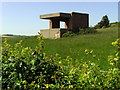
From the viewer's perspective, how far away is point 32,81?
4637 millimetres

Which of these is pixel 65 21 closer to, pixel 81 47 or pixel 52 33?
pixel 52 33

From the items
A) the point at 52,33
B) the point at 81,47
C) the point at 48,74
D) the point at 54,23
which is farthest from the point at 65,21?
the point at 48,74

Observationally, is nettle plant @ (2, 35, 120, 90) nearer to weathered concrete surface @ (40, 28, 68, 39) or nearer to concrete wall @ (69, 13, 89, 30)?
weathered concrete surface @ (40, 28, 68, 39)

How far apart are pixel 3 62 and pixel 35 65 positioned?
0.88 metres

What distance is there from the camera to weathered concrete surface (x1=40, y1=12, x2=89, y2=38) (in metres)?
25.5

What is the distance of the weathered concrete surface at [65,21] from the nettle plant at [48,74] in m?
19.9

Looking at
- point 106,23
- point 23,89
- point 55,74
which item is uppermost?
point 106,23

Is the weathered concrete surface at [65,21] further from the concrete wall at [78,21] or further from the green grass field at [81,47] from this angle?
the green grass field at [81,47]

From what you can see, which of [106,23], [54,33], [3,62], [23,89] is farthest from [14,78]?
[106,23]

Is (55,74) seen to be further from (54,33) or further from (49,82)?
(54,33)

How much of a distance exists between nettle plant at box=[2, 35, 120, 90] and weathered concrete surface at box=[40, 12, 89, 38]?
19905mm

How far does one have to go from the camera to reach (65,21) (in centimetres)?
2797

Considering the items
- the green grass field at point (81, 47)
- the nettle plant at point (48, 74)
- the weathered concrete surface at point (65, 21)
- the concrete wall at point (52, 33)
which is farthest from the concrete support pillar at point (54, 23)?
the nettle plant at point (48, 74)

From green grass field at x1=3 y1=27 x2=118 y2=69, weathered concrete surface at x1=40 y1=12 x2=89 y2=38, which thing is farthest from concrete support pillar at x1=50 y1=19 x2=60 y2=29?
green grass field at x1=3 y1=27 x2=118 y2=69
